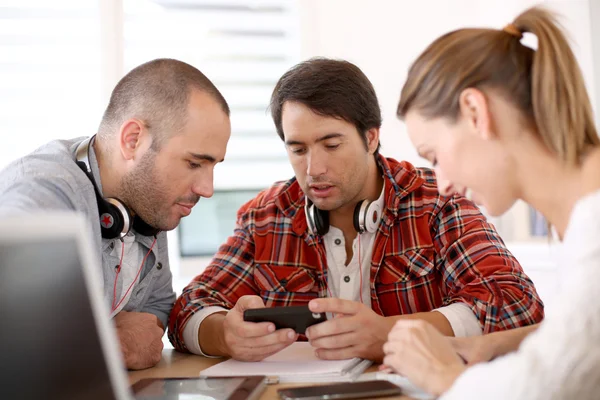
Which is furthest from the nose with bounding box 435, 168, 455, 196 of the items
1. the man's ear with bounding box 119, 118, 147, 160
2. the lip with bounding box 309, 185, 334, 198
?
the man's ear with bounding box 119, 118, 147, 160

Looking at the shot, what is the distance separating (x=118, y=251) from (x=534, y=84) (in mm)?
1073

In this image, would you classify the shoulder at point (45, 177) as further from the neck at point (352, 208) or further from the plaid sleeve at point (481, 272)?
the plaid sleeve at point (481, 272)

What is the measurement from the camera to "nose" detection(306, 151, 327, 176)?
74.7 inches

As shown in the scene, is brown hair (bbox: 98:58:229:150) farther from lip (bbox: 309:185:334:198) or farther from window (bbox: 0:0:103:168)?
window (bbox: 0:0:103:168)

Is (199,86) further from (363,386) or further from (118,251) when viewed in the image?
(363,386)

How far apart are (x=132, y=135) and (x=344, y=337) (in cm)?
78

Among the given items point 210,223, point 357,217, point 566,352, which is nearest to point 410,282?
point 357,217

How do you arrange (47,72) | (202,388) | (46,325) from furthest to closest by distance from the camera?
1. (47,72)
2. (202,388)
3. (46,325)

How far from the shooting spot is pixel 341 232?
78.8 inches

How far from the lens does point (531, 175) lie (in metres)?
1.16

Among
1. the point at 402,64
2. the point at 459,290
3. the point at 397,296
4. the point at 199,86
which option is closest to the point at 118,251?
the point at 199,86

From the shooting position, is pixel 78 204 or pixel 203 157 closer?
pixel 78 204

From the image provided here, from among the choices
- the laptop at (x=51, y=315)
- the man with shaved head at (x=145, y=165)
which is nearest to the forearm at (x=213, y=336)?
the man with shaved head at (x=145, y=165)

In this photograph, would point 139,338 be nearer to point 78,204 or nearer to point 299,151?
point 78,204
